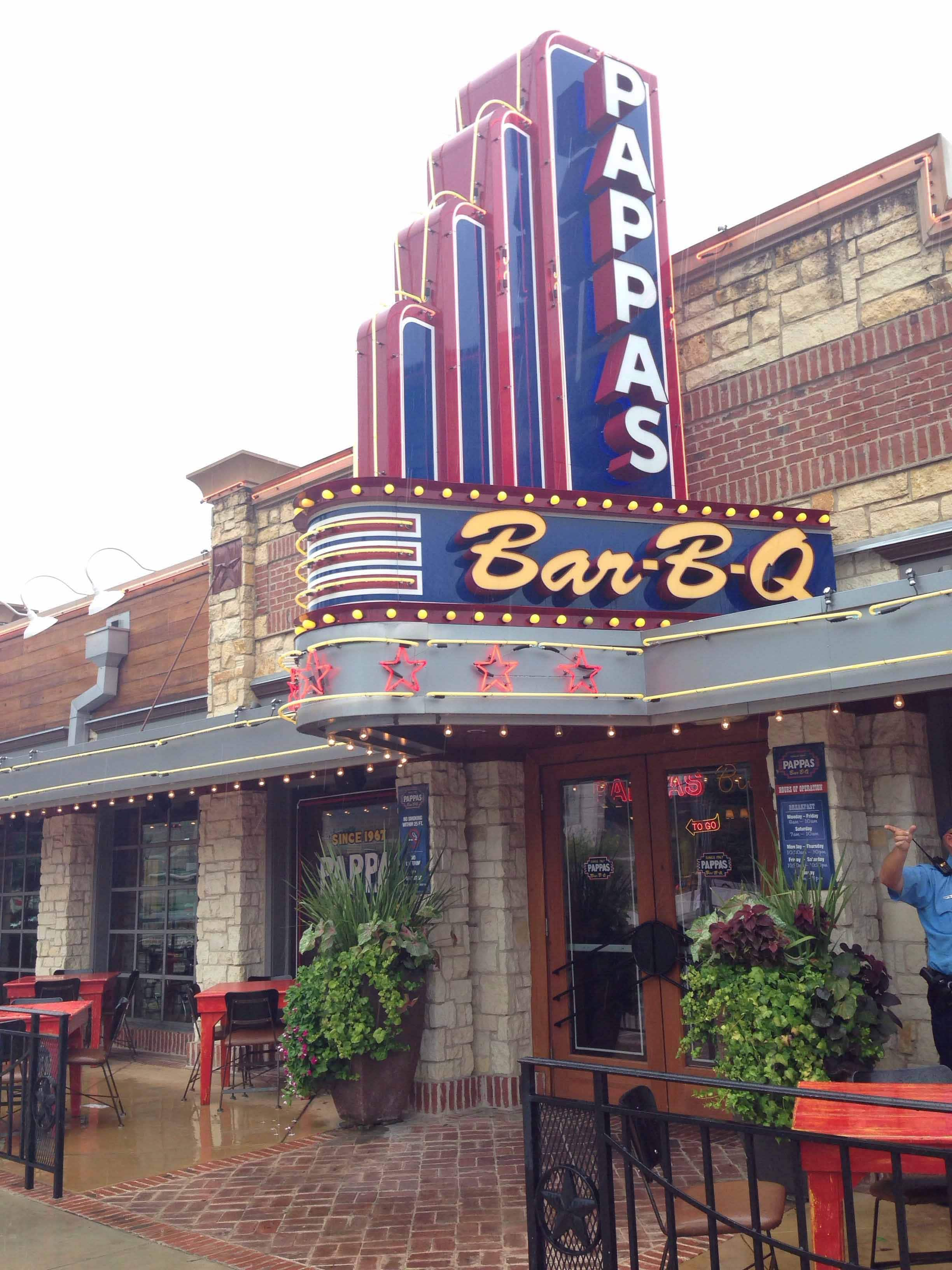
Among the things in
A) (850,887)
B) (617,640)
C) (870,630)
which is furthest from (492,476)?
(850,887)

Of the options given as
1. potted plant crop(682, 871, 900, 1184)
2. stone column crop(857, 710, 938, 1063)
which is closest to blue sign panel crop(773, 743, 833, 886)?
stone column crop(857, 710, 938, 1063)

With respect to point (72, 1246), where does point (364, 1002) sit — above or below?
above

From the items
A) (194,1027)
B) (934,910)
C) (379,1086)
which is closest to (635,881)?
(379,1086)

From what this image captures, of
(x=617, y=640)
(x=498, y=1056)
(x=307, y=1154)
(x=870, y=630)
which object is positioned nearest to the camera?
(x=870, y=630)

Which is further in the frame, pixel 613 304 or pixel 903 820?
pixel 613 304

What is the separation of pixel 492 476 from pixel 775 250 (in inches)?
110

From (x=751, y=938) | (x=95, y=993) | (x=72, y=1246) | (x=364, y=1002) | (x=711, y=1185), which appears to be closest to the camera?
(x=711, y=1185)

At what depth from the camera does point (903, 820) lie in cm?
713

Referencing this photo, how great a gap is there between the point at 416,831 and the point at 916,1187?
544 cm

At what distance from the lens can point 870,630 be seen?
246 inches

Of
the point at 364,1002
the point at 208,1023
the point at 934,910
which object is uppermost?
the point at 934,910

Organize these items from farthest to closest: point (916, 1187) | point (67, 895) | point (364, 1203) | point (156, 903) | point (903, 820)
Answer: point (67, 895)
point (156, 903)
point (903, 820)
point (364, 1203)
point (916, 1187)

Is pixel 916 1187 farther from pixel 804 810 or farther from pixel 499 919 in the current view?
pixel 499 919

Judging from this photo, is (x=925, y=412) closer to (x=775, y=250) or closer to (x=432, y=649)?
(x=775, y=250)
